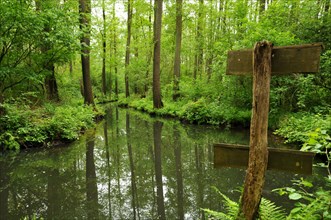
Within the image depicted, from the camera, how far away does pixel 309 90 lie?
28.9 feet

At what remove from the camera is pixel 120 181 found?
568cm

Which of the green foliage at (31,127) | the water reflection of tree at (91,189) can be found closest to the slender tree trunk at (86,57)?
the green foliage at (31,127)

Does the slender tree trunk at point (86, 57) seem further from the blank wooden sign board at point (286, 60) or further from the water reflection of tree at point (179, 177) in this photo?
the blank wooden sign board at point (286, 60)

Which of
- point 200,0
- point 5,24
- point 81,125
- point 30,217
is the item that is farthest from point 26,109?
point 200,0

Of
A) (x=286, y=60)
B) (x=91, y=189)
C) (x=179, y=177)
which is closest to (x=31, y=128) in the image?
(x=91, y=189)

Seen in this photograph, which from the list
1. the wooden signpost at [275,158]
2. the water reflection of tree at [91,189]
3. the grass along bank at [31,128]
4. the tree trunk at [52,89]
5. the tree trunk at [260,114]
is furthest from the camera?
the tree trunk at [52,89]

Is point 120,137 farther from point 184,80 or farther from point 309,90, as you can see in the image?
point 184,80

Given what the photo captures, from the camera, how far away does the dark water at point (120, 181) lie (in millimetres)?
4371

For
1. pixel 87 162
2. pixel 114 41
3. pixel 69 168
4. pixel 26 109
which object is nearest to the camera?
pixel 69 168

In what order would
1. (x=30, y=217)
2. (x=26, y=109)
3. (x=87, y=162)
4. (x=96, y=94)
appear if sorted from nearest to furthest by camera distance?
(x=30, y=217), (x=87, y=162), (x=26, y=109), (x=96, y=94)

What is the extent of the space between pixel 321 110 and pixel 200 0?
14.3m

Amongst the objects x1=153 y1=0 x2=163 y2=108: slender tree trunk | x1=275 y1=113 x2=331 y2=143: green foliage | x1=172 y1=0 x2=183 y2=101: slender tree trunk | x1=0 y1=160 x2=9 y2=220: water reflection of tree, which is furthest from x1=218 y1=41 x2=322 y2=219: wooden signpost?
x1=172 y1=0 x2=183 y2=101: slender tree trunk

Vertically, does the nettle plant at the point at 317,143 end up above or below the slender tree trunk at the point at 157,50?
below

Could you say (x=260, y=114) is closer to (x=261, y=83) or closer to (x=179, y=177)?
(x=261, y=83)
